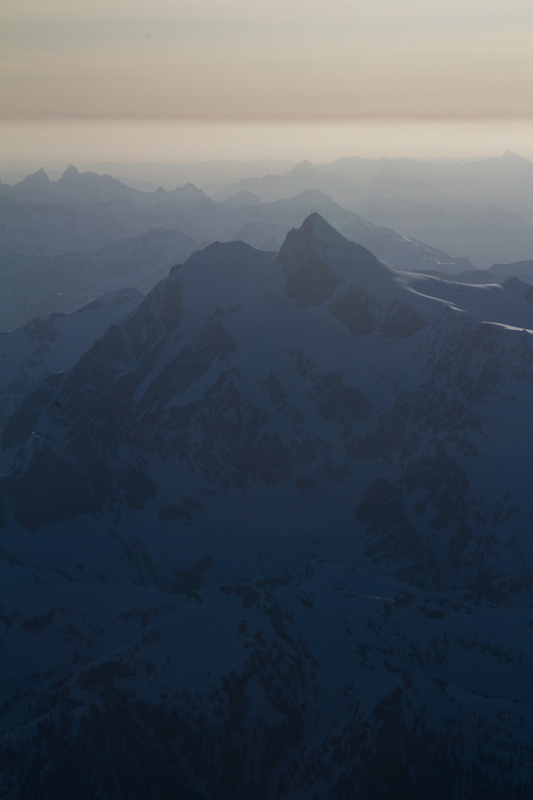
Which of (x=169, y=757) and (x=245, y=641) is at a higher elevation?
(x=245, y=641)

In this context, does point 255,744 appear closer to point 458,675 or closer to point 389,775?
point 389,775

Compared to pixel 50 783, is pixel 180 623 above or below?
above

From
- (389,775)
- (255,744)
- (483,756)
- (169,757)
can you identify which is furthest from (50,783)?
(483,756)

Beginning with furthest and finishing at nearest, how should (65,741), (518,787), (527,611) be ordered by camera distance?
1. (527,611)
2. (65,741)
3. (518,787)

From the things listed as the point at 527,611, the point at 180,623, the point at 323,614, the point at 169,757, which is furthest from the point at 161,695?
the point at 527,611

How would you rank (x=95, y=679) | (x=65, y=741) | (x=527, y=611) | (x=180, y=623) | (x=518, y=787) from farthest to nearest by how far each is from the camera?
(x=527, y=611) → (x=180, y=623) → (x=95, y=679) → (x=65, y=741) → (x=518, y=787)

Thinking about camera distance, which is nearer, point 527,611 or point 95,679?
point 95,679

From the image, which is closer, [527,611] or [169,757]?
[169,757]

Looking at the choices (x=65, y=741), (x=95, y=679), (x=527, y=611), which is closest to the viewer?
(x=65, y=741)

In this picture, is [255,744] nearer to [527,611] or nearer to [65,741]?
[65,741]
